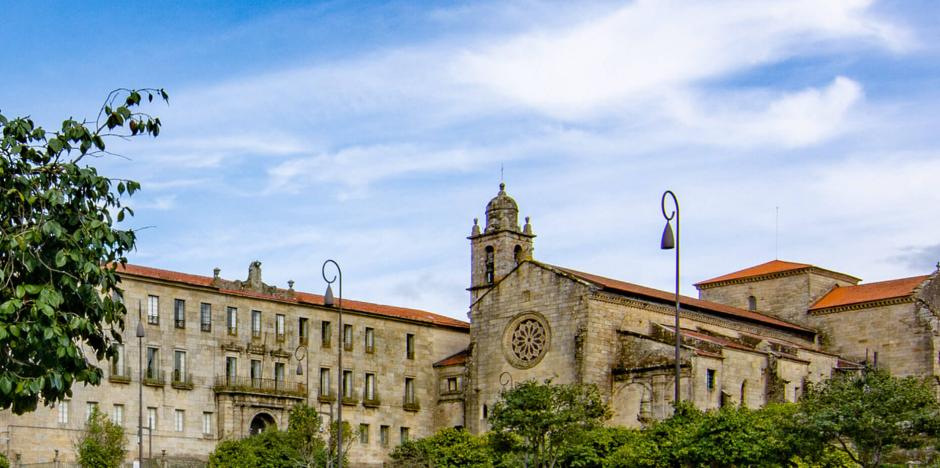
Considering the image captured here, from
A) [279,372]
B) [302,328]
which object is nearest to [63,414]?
[279,372]

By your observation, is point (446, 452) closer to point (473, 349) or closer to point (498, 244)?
point (473, 349)

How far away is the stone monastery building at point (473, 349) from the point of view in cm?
6775

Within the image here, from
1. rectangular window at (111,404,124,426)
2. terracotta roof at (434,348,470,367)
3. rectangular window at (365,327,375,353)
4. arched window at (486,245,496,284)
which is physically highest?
arched window at (486,245,496,284)

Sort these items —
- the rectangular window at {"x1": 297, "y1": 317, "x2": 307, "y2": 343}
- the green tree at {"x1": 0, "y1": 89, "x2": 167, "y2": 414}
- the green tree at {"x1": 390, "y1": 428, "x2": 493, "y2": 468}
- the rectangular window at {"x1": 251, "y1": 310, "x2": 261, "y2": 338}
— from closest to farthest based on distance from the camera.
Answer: the green tree at {"x1": 0, "y1": 89, "x2": 167, "y2": 414} < the green tree at {"x1": 390, "y1": 428, "x2": 493, "y2": 468} < the rectangular window at {"x1": 251, "y1": 310, "x2": 261, "y2": 338} < the rectangular window at {"x1": 297, "y1": 317, "x2": 307, "y2": 343}

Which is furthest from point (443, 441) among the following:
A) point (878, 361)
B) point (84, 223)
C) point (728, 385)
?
point (84, 223)

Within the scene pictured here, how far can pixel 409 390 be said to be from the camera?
261 feet

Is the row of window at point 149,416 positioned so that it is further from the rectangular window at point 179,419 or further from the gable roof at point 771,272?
the gable roof at point 771,272

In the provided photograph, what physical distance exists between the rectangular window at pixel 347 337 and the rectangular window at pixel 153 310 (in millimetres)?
12151

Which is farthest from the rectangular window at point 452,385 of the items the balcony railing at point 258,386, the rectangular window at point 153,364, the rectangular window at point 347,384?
the rectangular window at point 153,364

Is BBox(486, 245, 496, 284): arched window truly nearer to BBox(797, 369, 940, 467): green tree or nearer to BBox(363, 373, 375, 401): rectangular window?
BBox(363, 373, 375, 401): rectangular window

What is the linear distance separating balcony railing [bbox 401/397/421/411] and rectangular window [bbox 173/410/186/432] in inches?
566

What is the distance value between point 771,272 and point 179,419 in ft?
124

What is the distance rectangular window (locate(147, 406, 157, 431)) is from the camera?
67.4 meters

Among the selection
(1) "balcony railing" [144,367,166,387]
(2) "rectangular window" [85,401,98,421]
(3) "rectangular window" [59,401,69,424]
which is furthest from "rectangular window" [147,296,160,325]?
(3) "rectangular window" [59,401,69,424]
